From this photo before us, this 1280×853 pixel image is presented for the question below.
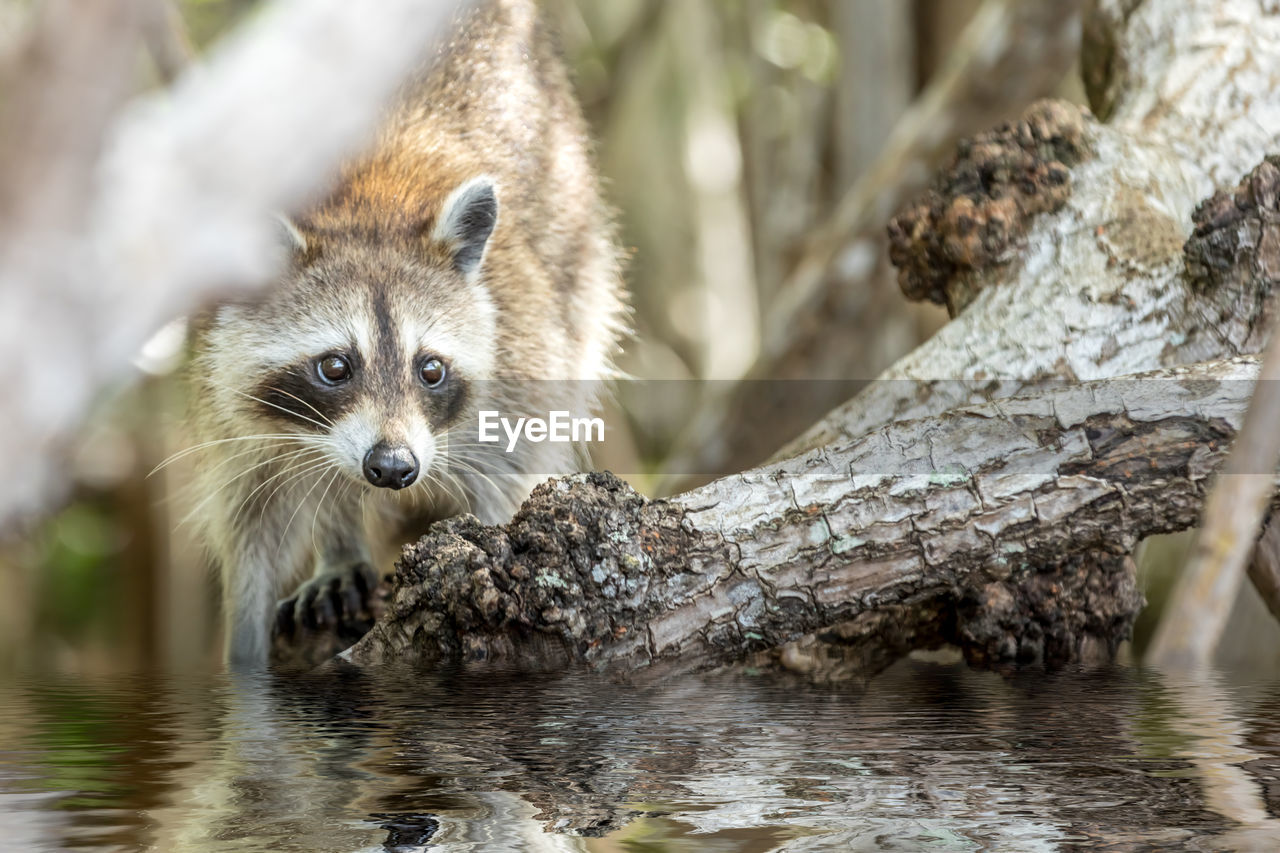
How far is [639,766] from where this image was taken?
1717mm

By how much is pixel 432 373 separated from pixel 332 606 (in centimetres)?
59

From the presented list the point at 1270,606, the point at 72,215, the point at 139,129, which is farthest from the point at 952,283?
the point at 72,215

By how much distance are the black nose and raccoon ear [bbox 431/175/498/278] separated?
1.95 ft

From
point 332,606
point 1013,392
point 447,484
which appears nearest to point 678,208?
point 447,484

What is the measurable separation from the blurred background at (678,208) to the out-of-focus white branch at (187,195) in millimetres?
4596

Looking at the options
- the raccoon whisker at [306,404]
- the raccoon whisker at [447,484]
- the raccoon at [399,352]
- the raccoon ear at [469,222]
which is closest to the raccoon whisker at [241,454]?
the raccoon at [399,352]

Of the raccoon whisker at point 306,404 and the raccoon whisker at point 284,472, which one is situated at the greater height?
the raccoon whisker at point 306,404

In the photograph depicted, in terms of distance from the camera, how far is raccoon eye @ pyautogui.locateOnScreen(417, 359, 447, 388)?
2969 millimetres

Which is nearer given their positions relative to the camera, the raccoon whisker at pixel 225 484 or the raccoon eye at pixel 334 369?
the raccoon eye at pixel 334 369

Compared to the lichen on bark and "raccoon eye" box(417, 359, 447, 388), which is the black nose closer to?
"raccoon eye" box(417, 359, 447, 388)

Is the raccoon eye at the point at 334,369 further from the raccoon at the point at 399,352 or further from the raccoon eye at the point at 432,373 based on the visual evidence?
the raccoon eye at the point at 432,373

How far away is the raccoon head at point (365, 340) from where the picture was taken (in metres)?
2.84

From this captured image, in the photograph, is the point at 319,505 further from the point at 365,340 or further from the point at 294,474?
the point at 365,340

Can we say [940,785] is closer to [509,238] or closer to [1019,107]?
[509,238]
